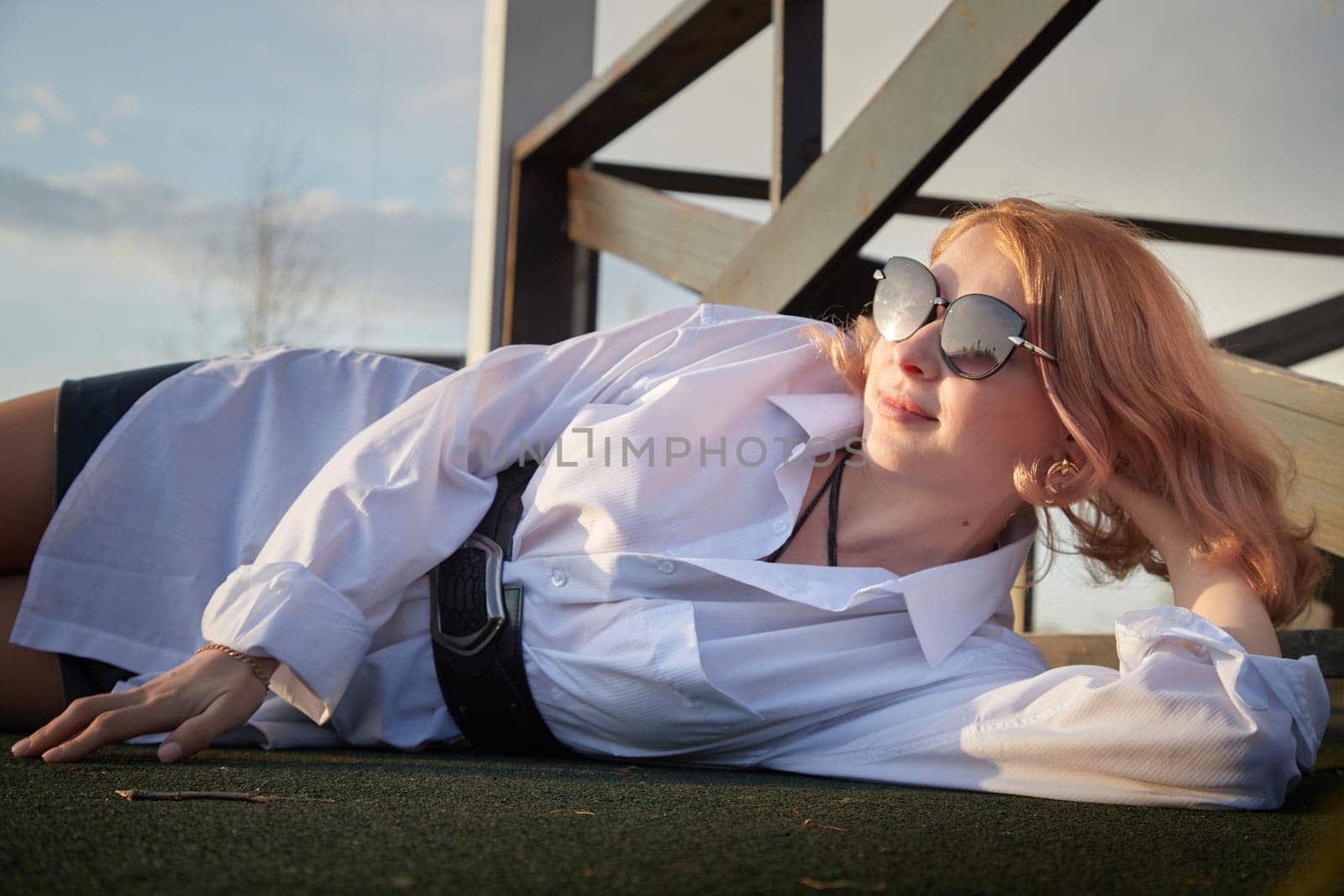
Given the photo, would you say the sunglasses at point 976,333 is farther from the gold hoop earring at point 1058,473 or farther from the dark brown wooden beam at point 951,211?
the dark brown wooden beam at point 951,211

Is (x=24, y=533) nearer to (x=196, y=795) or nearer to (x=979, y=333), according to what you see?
(x=196, y=795)

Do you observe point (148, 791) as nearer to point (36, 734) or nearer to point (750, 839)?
point (36, 734)

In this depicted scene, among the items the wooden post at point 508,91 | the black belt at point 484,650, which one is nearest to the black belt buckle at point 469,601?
the black belt at point 484,650

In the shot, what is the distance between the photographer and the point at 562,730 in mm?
1632

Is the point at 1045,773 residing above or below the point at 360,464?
below

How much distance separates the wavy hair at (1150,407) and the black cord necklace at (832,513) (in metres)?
0.28

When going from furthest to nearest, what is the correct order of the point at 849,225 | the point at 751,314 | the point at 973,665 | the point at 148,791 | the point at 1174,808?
1. the point at 849,225
2. the point at 751,314
3. the point at 973,665
4. the point at 1174,808
5. the point at 148,791

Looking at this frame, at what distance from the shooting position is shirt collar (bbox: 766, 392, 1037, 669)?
1.59m

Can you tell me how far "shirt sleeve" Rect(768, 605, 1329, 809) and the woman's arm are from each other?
0.11 m

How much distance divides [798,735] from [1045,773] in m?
0.37

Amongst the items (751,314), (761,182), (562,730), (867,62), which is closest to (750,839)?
(562,730)

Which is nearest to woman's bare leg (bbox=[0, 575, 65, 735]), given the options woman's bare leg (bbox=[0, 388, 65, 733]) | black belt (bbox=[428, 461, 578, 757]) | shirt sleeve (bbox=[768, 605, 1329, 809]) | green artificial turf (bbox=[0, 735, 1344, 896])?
woman's bare leg (bbox=[0, 388, 65, 733])

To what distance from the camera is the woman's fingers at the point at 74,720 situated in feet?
4.28

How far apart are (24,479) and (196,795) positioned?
102 centimetres
